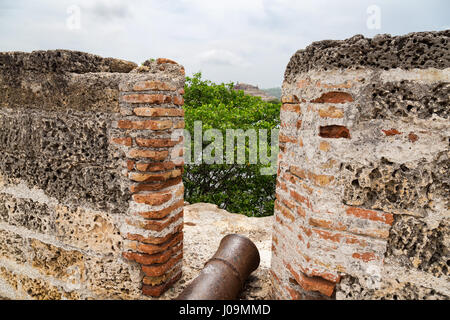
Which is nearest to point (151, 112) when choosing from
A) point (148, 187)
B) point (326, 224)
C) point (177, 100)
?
point (177, 100)

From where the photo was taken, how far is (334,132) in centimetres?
169

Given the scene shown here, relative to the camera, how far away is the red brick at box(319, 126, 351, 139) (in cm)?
165

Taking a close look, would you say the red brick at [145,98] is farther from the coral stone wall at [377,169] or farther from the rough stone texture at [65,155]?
the coral stone wall at [377,169]

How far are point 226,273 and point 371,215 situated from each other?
4.02 feet

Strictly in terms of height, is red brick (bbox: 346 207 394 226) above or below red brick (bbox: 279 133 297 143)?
below

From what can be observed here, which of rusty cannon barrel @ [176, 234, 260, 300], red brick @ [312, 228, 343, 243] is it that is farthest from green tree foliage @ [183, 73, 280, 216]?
red brick @ [312, 228, 343, 243]

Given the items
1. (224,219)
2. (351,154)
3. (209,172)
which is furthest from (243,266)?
(209,172)

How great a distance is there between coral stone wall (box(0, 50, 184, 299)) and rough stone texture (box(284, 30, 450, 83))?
126cm

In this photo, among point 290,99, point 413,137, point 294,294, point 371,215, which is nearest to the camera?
point 413,137

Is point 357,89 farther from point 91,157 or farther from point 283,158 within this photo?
point 91,157

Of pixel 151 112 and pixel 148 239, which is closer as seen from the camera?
pixel 151 112

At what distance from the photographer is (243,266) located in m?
2.45

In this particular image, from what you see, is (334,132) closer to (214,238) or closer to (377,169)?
(377,169)

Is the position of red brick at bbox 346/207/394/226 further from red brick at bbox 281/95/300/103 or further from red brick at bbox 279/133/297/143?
red brick at bbox 281/95/300/103
